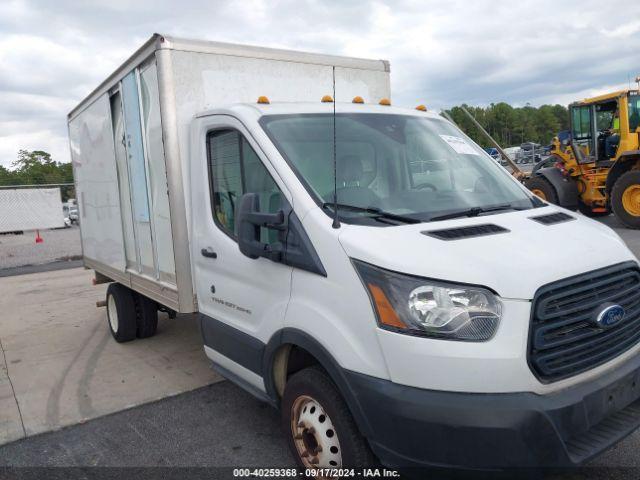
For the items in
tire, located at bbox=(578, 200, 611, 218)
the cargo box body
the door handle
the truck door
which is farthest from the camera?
tire, located at bbox=(578, 200, 611, 218)

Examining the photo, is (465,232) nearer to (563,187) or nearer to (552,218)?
(552,218)

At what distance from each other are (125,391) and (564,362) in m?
3.80

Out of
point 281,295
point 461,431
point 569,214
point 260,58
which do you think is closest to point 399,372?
point 461,431

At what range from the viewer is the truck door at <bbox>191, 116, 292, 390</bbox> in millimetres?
3066

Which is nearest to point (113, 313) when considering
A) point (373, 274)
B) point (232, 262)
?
point (232, 262)

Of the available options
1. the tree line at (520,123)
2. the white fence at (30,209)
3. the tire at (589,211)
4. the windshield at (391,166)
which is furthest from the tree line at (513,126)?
the windshield at (391,166)

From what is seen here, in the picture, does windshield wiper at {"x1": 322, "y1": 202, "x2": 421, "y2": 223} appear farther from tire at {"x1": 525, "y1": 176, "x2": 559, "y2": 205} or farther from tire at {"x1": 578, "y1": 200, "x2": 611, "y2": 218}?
tire at {"x1": 578, "y1": 200, "x2": 611, "y2": 218}

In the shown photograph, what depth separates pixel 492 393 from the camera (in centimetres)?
220

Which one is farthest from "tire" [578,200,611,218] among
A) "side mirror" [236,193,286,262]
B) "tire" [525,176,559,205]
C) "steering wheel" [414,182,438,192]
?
"side mirror" [236,193,286,262]

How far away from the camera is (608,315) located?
2.40m

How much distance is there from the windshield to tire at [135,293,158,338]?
143 inches

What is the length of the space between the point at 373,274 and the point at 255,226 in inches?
35.6

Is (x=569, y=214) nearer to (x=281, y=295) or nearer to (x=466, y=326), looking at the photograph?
(x=466, y=326)

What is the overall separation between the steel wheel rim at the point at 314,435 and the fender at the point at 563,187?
1257cm
